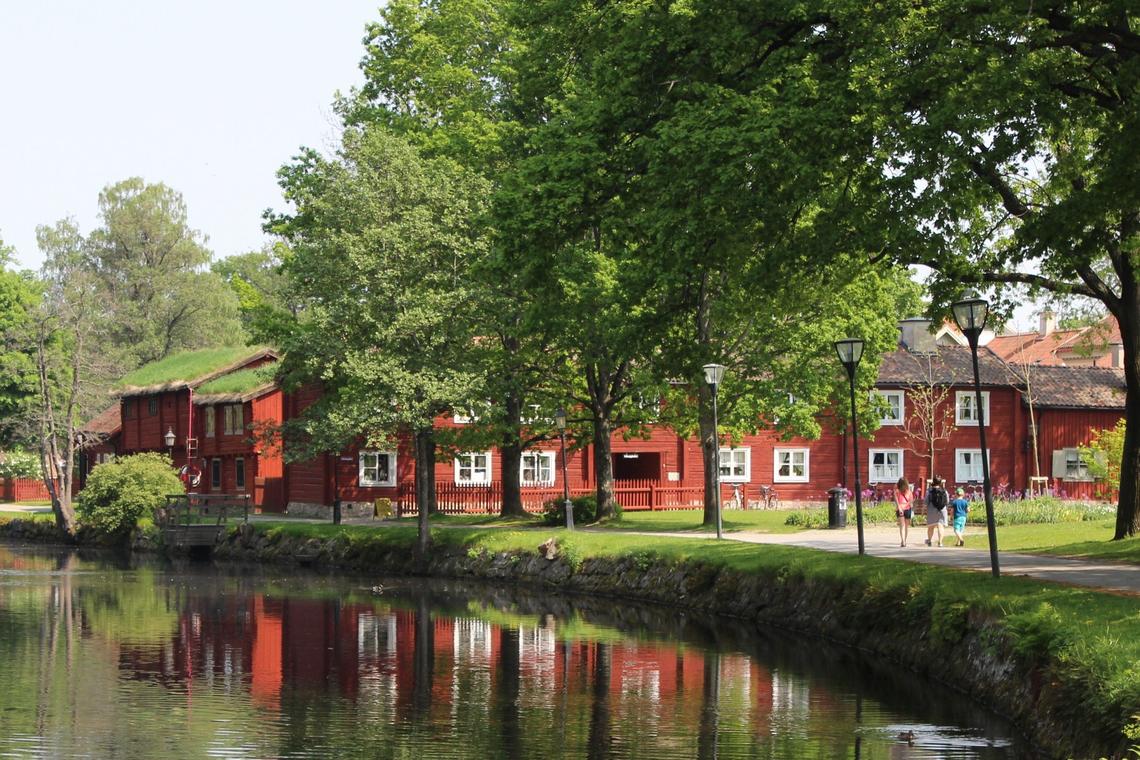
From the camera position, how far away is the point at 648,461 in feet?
204

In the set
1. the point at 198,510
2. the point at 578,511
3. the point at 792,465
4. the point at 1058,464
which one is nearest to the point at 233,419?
the point at 198,510

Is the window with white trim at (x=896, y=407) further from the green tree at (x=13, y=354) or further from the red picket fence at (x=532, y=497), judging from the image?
the green tree at (x=13, y=354)

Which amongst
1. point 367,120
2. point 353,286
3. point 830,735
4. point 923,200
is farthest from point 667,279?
point 367,120

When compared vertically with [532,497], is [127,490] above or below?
above

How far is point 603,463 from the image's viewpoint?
47125 millimetres

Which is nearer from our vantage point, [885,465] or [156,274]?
[885,465]

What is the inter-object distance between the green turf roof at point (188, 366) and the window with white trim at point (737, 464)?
73.4ft

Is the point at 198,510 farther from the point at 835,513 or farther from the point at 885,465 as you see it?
the point at 885,465

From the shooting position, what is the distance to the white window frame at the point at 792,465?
62.8 meters

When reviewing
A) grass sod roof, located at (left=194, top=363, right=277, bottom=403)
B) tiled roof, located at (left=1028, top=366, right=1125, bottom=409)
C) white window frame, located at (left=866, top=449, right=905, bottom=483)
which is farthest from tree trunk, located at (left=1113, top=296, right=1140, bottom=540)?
grass sod roof, located at (left=194, top=363, right=277, bottom=403)

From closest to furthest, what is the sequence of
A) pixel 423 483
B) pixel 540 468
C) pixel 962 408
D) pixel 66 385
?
1. pixel 423 483
2. pixel 540 468
3. pixel 66 385
4. pixel 962 408

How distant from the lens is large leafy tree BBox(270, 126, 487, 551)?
1641 inches

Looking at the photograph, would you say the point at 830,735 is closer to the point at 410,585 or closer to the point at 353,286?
the point at 410,585

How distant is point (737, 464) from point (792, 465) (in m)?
2.51
